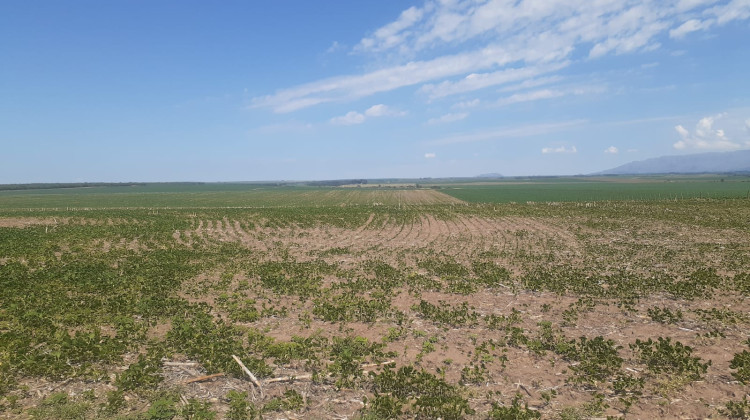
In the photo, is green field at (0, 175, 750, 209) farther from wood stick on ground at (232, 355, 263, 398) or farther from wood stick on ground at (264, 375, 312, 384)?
wood stick on ground at (264, 375, 312, 384)

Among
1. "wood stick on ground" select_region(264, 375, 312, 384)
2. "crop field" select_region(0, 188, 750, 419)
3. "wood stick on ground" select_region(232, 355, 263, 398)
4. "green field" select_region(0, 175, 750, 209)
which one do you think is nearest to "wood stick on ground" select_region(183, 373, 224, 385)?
"crop field" select_region(0, 188, 750, 419)

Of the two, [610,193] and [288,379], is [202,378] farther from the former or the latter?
[610,193]

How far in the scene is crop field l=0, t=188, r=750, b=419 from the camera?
7.59 metres

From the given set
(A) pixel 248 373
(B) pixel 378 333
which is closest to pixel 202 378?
(A) pixel 248 373

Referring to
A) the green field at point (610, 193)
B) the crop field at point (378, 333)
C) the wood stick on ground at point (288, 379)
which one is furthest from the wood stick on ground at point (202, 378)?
the green field at point (610, 193)

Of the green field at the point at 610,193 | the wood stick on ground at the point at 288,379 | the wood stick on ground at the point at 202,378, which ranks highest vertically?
the green field at the point at 610,193

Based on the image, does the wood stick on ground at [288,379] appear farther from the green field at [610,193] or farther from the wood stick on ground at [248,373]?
the green field at [610,193]

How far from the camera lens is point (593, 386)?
8273mm

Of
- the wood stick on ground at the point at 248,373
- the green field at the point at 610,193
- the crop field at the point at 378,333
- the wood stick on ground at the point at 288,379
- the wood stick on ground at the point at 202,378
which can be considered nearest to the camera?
the crop field at the point at 378,333

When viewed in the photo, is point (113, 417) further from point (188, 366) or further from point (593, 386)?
point (593, 386)

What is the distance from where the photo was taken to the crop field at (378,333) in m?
7.59

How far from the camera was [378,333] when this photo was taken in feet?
37.6

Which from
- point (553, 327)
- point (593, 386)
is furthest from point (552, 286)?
point (593, 386)

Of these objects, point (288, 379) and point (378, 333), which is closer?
point (288, 379)
